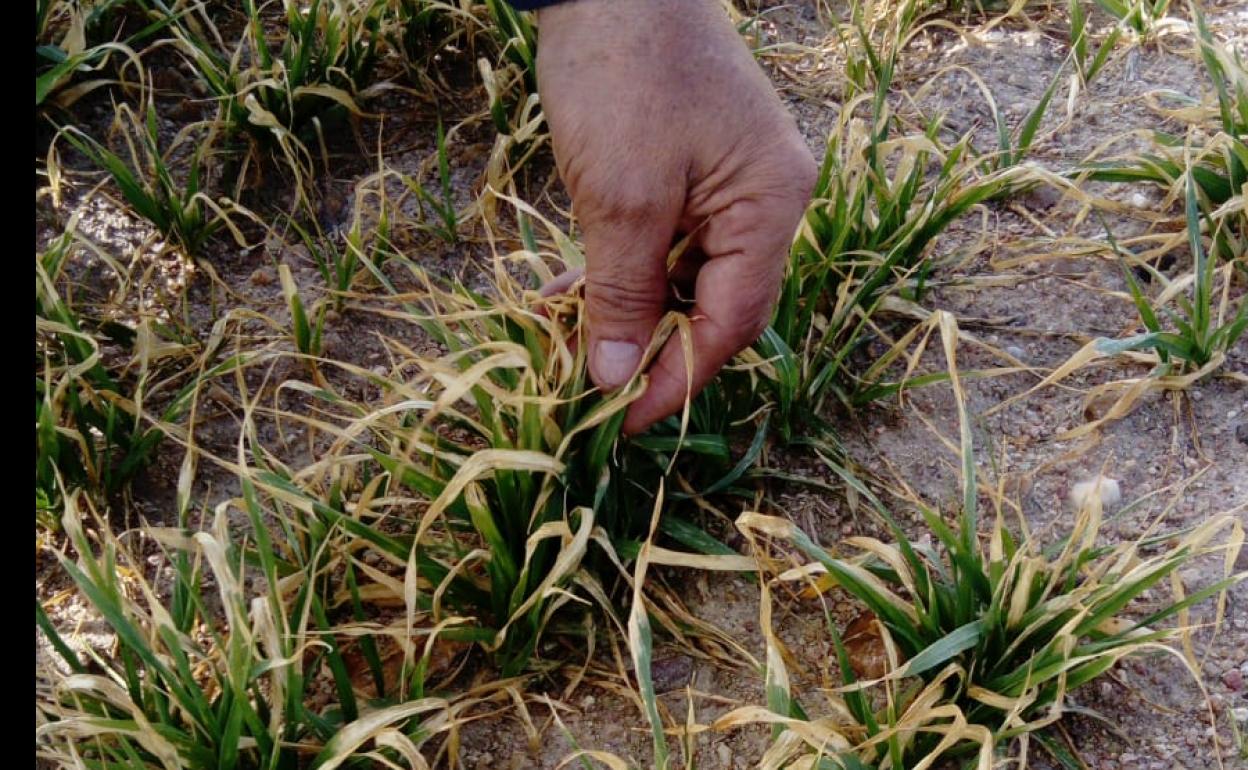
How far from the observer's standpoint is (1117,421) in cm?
176

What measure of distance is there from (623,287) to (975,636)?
20.9 inches

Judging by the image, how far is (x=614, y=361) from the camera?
1441mm

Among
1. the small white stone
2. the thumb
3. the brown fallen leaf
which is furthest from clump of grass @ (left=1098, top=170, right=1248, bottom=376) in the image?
the thumb

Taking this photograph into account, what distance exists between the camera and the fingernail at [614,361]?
1.44 metres

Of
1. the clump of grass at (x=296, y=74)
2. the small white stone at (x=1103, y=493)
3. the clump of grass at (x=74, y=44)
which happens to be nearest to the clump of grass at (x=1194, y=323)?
the small white stone at (x=1103, y=493)

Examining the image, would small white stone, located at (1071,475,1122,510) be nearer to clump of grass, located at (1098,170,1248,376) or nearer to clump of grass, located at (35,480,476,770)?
clump of grass, located at (1098,170,1248,376)

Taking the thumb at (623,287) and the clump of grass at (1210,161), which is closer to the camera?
the thumb at (623,287)

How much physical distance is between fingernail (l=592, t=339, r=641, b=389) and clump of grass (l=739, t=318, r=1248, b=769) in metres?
0.22

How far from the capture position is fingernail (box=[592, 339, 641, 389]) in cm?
144

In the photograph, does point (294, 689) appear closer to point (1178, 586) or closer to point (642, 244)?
point (642, 244)

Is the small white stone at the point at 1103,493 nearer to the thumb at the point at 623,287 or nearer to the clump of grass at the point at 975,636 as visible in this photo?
the clump of grass at the point at 975,636

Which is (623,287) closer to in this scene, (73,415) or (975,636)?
(975,636)

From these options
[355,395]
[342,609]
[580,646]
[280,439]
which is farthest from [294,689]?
[355,395]

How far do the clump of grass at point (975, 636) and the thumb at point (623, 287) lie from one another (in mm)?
238
